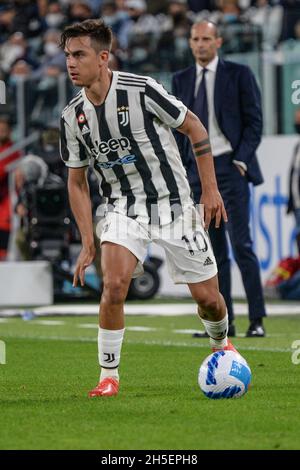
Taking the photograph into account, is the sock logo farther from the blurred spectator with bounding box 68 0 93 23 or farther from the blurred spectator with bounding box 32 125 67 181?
the blurred spectator with bounding box 68 0 93 23

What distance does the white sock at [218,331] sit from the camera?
26.3 ft

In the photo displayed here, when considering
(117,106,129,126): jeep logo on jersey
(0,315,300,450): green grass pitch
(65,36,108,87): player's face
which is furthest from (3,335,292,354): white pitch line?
(65,36,108,87): player's face

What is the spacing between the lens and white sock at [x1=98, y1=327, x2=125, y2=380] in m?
7.61

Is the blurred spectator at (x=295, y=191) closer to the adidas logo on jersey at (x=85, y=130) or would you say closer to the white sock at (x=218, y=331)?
the white sock at (x=218, y=331)

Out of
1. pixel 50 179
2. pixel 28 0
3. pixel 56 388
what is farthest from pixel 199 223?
pixel 28 0

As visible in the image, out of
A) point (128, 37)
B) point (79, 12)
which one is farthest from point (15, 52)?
point (128, 37)

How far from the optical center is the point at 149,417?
6738 mm

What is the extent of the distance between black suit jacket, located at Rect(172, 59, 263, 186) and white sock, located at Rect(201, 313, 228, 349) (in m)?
3.01

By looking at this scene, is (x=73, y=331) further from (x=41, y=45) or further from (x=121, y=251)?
(x=41, y=45)

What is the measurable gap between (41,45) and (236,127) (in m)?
13.2

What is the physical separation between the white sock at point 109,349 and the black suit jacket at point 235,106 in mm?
3490

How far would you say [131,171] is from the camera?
7762 mm

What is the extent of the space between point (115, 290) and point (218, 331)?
87cm

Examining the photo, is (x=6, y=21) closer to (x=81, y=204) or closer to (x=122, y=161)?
(x=81, y=204)
